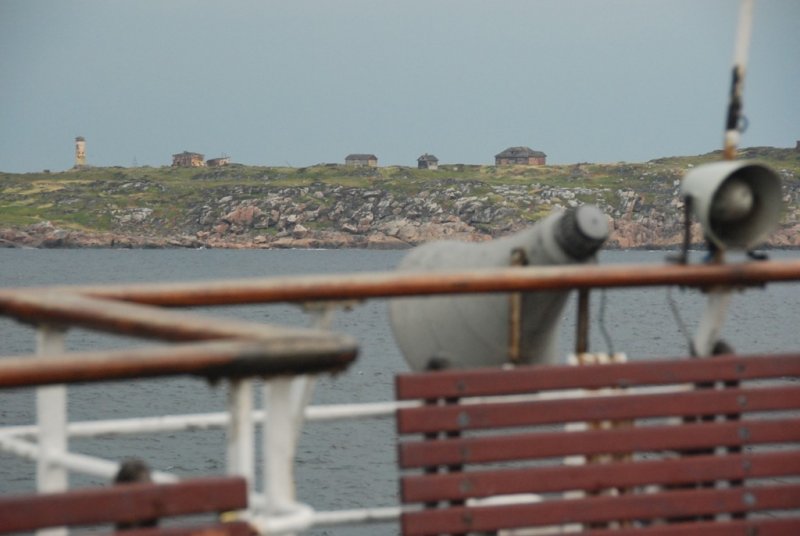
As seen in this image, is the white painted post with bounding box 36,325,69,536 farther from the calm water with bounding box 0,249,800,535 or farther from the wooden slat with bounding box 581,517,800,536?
the wooden slat with bounding box 581,517,800,536

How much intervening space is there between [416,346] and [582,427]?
97cm

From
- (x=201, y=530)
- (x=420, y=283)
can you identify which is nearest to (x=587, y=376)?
(x=420, y=283)

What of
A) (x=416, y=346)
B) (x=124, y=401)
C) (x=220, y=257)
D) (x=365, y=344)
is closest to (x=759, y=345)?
(x=365, y=344)

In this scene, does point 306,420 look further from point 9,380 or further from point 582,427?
point 9,380

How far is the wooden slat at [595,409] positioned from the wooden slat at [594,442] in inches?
1.6

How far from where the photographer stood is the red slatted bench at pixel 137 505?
225 cm

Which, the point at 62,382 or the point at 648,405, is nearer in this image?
the point at 62,382

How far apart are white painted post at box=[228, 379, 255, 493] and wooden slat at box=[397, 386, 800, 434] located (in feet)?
2.07

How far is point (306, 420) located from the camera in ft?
11.8

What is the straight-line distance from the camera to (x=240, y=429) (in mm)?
2688

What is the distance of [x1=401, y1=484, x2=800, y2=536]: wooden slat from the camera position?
3.33 metres

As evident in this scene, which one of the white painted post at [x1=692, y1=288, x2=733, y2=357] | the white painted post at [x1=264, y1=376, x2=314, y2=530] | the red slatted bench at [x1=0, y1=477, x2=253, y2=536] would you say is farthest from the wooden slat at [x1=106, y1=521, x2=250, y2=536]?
the white painted post at [x1=692, y1=288, x2=733, y2=357]

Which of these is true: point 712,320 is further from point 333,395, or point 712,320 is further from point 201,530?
point 333,395

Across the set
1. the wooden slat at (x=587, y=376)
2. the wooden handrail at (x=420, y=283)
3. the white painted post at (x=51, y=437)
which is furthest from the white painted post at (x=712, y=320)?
the white painted post at (x=51, y=437)
